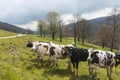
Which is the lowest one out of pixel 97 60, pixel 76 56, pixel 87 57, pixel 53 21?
pixel 97 60

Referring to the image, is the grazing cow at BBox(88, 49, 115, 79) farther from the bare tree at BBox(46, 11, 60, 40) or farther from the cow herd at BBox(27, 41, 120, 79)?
the bare tree at BBox(46, 11, 60, 40)

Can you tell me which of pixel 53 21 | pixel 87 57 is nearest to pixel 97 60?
pixel 87 57

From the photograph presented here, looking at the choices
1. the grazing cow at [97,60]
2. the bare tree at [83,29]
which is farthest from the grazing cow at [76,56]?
the bare tree at [83,29]

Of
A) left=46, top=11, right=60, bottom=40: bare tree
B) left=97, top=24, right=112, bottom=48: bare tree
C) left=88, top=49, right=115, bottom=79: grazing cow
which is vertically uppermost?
left=46, top=11, right=60, bottom=40: bare tree

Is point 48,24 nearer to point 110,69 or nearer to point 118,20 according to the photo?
point 118,20

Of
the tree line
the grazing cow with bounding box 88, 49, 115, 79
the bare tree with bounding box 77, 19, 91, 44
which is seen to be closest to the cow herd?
the grazing cow with bounding box 88, 49, 115, 79

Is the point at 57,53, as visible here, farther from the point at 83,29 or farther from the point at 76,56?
the point at 83,29

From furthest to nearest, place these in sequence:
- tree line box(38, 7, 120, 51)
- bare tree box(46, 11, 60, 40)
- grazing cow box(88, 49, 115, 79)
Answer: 1. bare tree box(46, 11, 60, 40)
2. tree line box(38, 7, 120, 51)
3. grazing cow box(88, 49, 115, 79)

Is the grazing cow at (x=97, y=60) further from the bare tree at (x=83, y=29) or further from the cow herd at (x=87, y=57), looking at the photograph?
the bare tree at (x=83, y=29)

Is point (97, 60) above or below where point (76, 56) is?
below

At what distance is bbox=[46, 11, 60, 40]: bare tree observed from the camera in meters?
131

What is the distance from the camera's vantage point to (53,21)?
135 meters

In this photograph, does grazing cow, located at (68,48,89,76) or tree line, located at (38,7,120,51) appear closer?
grazing cow, located at (68,48,89,76)

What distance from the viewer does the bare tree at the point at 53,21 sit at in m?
131
